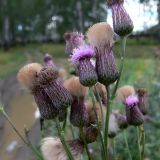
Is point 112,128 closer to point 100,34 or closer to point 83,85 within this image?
point 83,85

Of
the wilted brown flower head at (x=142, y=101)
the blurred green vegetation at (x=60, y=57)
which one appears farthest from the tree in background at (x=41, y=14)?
the wilted brown flower head at (x=142, y=101)

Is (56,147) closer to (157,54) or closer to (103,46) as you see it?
(103,46)

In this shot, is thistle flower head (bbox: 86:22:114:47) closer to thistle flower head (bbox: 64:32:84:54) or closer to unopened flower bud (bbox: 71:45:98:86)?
unopened flower bud (bbox: 71:45:98:86)

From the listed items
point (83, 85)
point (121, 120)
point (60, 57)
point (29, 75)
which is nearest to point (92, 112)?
point (83, 85)

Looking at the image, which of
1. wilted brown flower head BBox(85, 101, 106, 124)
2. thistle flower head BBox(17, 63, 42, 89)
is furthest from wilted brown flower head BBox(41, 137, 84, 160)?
thistle flower head BBox(17, 63, 42, 89)

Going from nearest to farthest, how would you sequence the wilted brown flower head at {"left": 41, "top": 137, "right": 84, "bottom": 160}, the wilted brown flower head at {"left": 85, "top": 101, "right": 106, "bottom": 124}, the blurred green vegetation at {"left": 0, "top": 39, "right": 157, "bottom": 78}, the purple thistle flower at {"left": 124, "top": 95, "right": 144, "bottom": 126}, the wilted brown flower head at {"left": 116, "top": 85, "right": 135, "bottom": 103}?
the wilted brown flower head at {"left": 41, "top": 137, "right": 84, "bottom": 160} → the wilted brown flower head at {"left": 85, "top": 101, "right": 106, "bottom": 124} → the purple thistle flower at {"left": 124, "top": 95, "right": 144, "bottom": 126} → the wilted brown flower head at {"left": 116, "top": 85, "right": 135, "bottom": 103} → the blurred green vegetation at {"left": 0, "top": 39, "right": 157, "bottom": 78}

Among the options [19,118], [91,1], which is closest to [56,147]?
[19,118]
